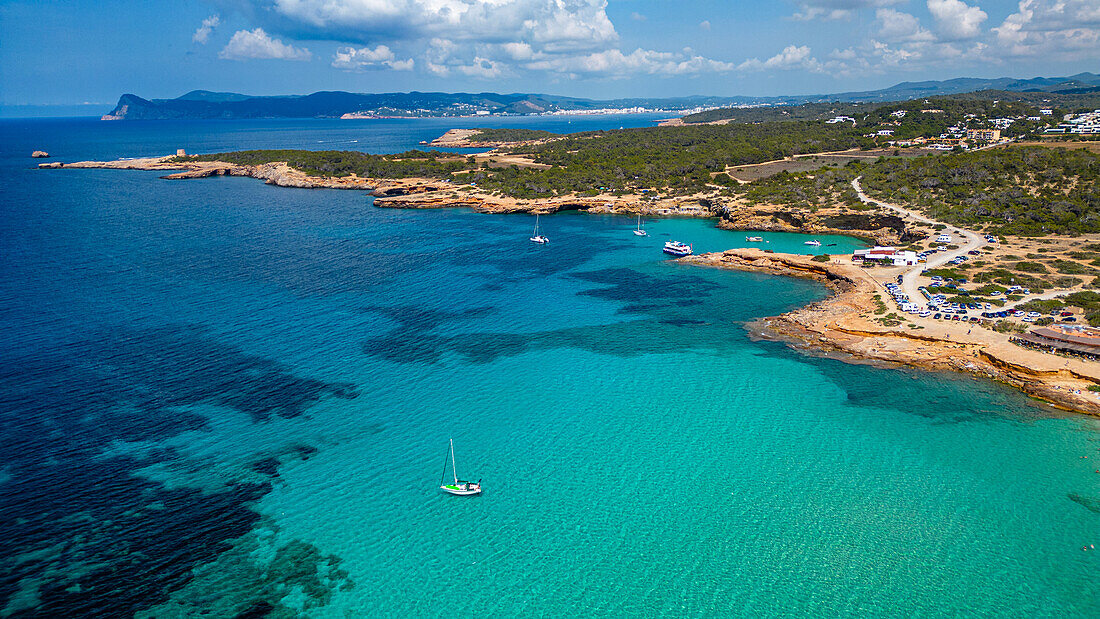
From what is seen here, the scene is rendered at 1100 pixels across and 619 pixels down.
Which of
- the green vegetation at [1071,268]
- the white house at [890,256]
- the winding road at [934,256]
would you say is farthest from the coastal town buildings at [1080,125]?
the white house at [890,256]

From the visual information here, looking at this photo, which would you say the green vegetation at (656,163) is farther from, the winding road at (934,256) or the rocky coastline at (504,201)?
the winding road at (934,256)

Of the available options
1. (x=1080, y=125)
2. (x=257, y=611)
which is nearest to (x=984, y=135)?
(x=1080, y=125)

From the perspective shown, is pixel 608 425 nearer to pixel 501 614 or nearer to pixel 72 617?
pixel 501 614

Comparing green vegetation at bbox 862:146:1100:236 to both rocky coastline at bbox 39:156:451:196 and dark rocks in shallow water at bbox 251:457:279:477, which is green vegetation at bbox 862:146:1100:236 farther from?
rocky coastline at bbox 39:156:451:196

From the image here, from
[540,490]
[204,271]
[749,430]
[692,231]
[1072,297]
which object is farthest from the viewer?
[692,231]

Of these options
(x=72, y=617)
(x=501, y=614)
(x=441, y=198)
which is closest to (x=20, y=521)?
(x=72, y=617)

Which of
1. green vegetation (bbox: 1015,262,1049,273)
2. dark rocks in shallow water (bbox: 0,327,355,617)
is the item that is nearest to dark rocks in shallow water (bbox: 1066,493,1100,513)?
green vegetation (bbox: 1015,262,1049,273)
